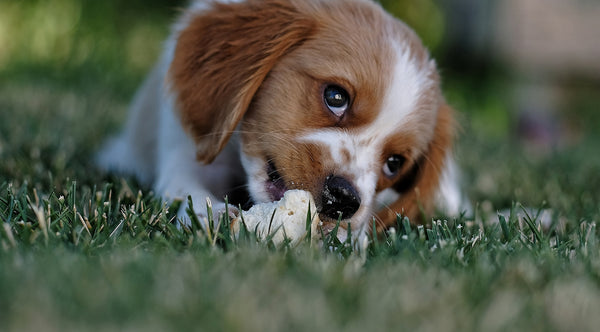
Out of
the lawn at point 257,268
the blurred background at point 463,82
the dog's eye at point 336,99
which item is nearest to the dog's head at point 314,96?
the dog's eye at point 336,99

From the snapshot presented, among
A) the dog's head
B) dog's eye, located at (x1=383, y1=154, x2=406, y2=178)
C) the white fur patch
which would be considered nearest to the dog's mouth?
the dog's head

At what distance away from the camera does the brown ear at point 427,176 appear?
3.10m

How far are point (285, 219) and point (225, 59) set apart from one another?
0.93 m

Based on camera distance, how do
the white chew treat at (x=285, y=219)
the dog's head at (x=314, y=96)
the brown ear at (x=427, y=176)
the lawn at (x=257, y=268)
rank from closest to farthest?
the lawn at (x=257, y=268) → the white chew treat at (x=285, y=219) → the dog's head at (x=314, y=96) → the brown ear at (x=427, y=176)

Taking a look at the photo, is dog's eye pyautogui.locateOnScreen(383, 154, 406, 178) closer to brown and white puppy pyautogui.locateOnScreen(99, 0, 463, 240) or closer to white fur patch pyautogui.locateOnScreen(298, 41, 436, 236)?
brown and white puppy pyautogui.locateOnScreen(99, 0, 463, 240)

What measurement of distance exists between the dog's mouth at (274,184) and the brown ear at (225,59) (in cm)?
23

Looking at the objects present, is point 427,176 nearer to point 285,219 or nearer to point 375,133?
point 375,133

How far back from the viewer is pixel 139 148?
399cm

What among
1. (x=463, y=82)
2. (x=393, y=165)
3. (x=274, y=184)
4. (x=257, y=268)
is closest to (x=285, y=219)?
(x=274, y=184)

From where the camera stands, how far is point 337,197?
8.04 ft

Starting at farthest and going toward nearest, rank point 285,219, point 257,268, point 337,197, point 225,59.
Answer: point 225,59 < point 337,197 < point 285,219 < point 257,268

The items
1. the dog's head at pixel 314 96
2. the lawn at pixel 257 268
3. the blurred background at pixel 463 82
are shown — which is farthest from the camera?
the blurred background at pixel 463 82

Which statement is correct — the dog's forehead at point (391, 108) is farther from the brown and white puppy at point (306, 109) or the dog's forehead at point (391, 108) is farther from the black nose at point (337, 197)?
the black nose at point (337, 197)

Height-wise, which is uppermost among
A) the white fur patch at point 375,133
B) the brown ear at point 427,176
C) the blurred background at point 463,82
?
the white fur patch at point 375,133
